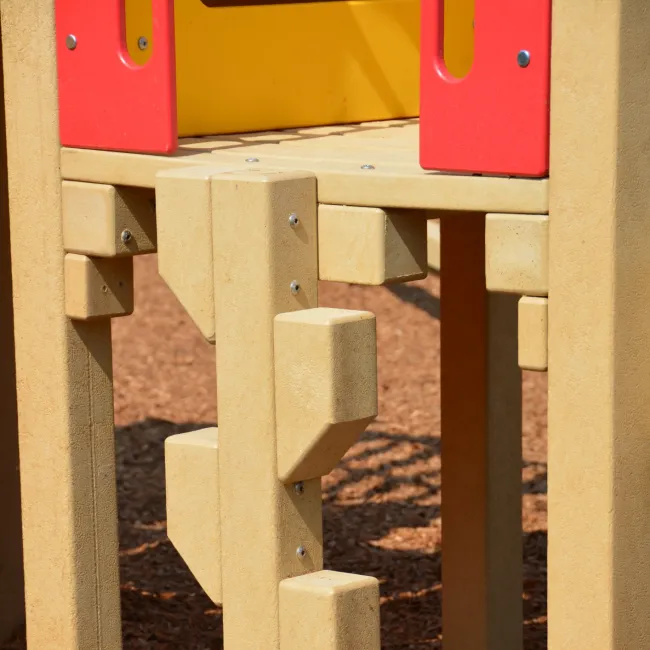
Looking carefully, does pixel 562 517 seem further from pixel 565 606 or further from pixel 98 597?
pixel 98 597

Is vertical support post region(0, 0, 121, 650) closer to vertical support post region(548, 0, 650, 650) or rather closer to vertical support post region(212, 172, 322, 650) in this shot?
vertical support post region(212, 172, 322, 650)

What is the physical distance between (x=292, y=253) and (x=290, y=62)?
Result: 1190 millimetres

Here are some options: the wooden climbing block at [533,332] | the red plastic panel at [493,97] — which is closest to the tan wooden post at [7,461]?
the red plastic panel at [493,97]

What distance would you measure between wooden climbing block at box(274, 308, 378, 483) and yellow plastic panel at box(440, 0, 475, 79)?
69.1 inches

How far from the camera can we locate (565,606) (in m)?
2.45

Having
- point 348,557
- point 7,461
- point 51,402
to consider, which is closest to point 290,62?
point 51,402

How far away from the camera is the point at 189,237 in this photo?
280 cm

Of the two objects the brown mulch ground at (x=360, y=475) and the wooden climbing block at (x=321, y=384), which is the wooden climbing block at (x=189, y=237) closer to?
the wooden climbing block at (x=321, y=384)

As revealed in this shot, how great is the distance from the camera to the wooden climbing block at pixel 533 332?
2428 millimetres

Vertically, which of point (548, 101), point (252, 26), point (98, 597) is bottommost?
point (98, 597)

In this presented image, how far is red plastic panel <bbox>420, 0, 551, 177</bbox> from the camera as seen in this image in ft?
7.88

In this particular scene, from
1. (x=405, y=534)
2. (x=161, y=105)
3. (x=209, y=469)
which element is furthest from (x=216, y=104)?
(x=405, y=534)

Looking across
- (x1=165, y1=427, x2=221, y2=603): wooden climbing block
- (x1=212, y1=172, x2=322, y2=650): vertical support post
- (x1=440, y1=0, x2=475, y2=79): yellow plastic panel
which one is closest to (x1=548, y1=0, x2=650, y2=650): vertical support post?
(x1=212, y1=172, x2=322, y2=650): vertical support post

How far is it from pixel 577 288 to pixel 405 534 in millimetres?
4079
